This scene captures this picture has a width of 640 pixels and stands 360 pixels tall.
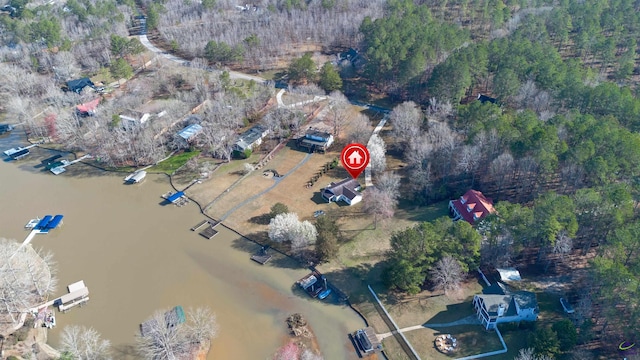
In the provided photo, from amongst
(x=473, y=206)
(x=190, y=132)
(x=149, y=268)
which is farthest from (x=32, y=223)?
(x=473, y=206)

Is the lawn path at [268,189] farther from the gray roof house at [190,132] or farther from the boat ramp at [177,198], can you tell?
the gray roof house at [190,132]

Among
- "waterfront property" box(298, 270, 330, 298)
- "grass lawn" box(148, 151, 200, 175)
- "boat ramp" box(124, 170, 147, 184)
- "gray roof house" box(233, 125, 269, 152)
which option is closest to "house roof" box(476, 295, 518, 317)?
"waterfront property" box(298, 270, 330, 298)

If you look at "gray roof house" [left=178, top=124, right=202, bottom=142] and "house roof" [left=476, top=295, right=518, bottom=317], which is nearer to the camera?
"house roof" [left=476, top=295, right=518, bottom=317]

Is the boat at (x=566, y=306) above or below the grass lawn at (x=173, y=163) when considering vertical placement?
below

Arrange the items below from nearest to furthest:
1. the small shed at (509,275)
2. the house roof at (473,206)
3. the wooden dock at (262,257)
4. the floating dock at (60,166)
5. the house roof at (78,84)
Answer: the small shed at (509,275)
the wooden dock at (262,257)
the house roof at (473,206)
the floating dock at (60,166)
the house roof at (78,84)

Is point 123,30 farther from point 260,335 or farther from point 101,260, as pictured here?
point 260,335

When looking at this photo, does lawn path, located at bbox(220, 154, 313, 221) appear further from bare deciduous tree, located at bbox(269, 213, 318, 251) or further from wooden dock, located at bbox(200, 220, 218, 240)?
bare deciduous tree, located at bbox(269, 213, 318, 251)

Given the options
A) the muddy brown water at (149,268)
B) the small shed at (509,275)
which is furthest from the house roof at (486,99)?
the muddy brown water at (149,268)
